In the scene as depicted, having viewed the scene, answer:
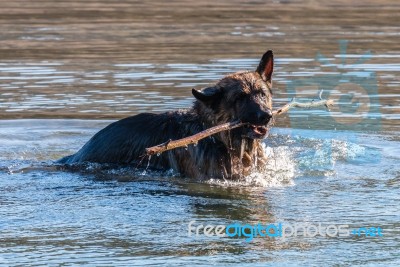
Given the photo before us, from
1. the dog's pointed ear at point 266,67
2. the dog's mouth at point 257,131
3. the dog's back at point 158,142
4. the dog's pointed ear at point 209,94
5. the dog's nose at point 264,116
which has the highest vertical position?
the dog's pointed ear at point 266,67

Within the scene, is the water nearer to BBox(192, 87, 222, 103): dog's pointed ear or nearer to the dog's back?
the dog's back

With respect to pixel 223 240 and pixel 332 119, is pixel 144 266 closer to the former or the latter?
pixel 223 240

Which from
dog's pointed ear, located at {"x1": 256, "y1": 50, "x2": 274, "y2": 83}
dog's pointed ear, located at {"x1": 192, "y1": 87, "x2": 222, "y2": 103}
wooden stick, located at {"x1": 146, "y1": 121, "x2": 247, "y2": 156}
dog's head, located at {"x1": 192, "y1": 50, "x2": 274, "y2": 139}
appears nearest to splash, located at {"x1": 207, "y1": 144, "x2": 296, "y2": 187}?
dog's head, located at {"x1": 192, "y1": 50, "x2": 274, "y2": 139}

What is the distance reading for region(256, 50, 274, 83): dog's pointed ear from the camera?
32.5 ft

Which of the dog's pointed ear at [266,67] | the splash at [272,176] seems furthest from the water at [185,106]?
the dog's pointed ear at [266,67]

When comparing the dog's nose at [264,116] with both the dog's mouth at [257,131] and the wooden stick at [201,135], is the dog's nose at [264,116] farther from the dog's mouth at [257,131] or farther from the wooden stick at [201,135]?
the wooden stick at [201,135]

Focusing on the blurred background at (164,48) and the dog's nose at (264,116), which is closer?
the dog's nose at (264,116)

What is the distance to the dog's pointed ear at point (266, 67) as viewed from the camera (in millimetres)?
9905

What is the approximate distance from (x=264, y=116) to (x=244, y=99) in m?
0.30

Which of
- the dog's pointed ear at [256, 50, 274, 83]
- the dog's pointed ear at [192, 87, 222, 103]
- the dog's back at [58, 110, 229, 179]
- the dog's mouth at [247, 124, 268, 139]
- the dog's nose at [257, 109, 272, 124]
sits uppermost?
the dog's pointed ear at [256, 50, 274, 83]

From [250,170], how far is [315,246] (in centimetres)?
258

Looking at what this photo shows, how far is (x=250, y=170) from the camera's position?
401 inches

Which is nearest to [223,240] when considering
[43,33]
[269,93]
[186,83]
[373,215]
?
[373,215]

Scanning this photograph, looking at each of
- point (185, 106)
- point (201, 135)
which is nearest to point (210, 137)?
point (201, 135)
